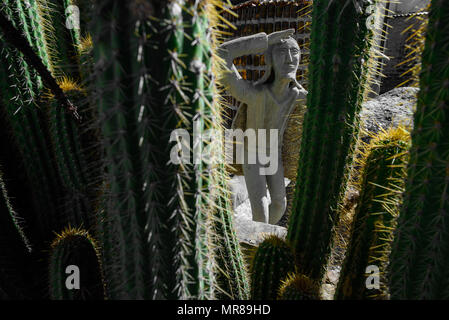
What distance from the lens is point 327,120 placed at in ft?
4.85

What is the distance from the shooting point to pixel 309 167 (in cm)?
155

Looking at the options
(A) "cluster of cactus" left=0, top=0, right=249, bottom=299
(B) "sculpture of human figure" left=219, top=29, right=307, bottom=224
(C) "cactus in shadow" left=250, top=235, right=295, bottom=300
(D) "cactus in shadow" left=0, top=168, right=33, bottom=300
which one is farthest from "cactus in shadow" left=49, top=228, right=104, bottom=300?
(B) "sculpture of human figure" left=219, top=29, right=307, bottom=224

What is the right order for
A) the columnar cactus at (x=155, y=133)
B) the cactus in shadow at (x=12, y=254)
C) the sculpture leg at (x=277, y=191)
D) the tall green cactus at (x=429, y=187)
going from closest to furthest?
the columnar cactus at (x=155, y=133) → the tall green cactus at (x=429, y=187) → the cactus in shadow at (x=12, y=254) → the sculpture leg at (x=277, y=191)

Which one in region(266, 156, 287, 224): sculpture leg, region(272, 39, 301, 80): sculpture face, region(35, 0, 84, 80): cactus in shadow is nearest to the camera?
region(35, 0, 84, 80): cactus in shadow

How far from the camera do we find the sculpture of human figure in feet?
11.0

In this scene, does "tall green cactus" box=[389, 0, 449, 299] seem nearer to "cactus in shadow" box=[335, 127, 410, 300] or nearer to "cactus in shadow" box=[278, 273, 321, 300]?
"cactus in shadow" box=[278, 273, 321, 300]

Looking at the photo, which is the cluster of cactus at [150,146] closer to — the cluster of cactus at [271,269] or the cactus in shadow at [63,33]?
the cluster of cactus at [271,269]

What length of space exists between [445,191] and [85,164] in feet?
4.60

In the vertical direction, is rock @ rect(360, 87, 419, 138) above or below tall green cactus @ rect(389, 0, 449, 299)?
above

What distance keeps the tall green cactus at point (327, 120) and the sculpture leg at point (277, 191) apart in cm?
217

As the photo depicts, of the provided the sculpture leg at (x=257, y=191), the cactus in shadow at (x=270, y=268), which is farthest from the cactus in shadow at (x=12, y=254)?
the sculpture leg at (x=257, y=191)

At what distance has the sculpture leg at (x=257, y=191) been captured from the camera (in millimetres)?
3635
